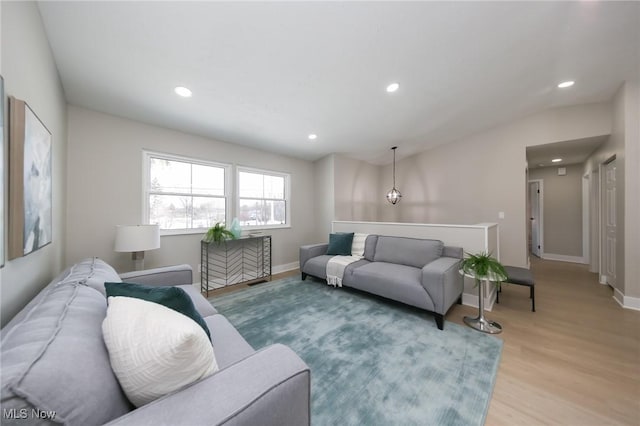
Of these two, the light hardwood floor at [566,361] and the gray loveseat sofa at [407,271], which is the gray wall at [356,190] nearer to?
the gray loveseat sofa at [407,271]

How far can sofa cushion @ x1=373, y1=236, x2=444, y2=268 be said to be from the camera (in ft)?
9.43

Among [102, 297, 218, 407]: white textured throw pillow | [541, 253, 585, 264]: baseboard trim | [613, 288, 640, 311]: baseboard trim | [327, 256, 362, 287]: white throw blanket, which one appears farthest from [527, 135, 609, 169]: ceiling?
[102, 297, 218, 407]: white textured throw pillow

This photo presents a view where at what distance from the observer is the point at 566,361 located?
179cm

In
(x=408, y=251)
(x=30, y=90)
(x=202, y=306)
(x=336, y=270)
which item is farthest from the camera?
(x=336, y=270)

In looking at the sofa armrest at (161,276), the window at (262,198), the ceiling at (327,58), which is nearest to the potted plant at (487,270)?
the ceiling at (327,58)

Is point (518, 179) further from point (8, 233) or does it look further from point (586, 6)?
point (8, 233)

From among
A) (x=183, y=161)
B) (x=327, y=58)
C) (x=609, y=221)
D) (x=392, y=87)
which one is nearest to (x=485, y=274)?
(x=392, y=87)

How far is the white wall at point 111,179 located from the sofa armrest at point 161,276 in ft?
3.91

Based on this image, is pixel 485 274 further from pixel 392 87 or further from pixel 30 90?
pixel 30 90

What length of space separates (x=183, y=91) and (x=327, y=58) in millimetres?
1572

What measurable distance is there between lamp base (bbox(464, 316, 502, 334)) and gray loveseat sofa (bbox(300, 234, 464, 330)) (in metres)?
0.24

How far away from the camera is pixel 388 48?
2076 mm

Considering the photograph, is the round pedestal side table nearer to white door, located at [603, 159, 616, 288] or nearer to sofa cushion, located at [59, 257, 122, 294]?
white door, located at [603, 159, 616, 288]

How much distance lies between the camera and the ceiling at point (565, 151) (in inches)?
143
